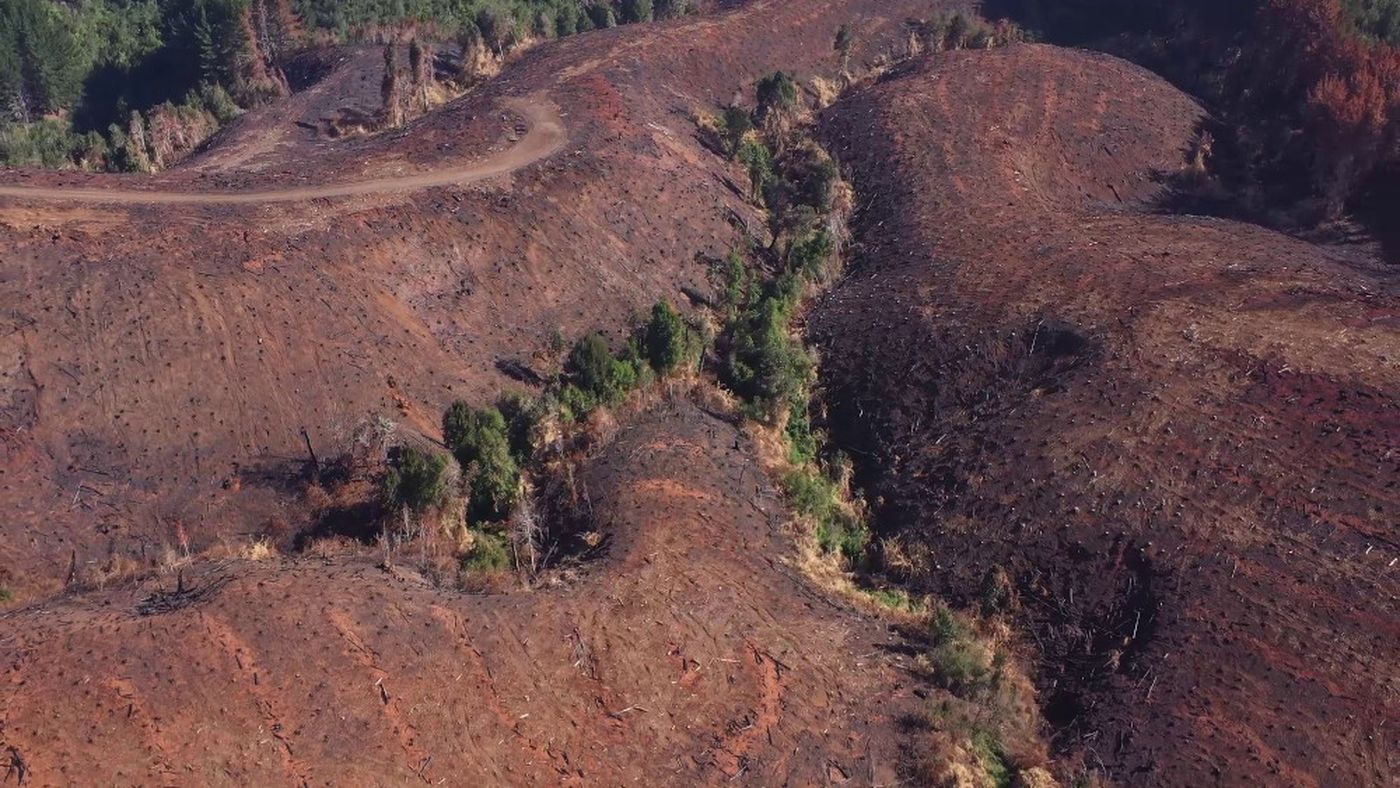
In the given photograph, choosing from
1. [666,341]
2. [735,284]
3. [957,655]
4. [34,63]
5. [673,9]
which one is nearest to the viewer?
[957,655]

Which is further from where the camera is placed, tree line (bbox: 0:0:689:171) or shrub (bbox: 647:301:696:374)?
tree line (bbox: 0:0:689:171)

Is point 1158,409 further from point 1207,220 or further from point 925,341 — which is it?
point 1207,220

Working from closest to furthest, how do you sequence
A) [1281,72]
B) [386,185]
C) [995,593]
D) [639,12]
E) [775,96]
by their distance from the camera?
1. [995,593]
2. [386,185]
3. [775,96]
4. [1281,72]
5. [639,12]

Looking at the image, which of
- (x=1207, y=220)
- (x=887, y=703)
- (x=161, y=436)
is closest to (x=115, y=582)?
(x=161, y=436)

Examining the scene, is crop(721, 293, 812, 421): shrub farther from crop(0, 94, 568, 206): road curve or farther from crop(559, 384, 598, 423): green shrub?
crop(0, 94, 568, 206): road curve

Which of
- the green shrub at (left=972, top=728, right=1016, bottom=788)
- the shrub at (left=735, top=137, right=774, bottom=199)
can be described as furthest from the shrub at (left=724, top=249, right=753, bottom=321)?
the green shrub at (left=972, top=728, right=1016, bottom=788)

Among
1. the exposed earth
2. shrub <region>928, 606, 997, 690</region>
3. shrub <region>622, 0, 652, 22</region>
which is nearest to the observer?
the exposed earth

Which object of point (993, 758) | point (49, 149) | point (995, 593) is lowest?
point (993, 758)

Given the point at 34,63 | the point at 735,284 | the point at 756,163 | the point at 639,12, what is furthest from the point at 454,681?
the point at 639,12

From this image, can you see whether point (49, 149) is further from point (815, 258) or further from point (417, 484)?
point (815, 258)
